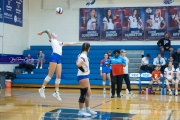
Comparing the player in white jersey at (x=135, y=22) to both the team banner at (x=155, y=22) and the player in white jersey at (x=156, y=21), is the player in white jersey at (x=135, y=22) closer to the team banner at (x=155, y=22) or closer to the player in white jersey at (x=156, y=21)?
the team banner at (x=155, y=22)

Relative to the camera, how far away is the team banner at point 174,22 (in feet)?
71.5

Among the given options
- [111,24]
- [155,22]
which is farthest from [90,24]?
[155,22]

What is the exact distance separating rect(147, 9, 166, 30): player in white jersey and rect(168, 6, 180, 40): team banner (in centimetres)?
51

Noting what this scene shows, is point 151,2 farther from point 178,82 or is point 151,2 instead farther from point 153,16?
point 178,82

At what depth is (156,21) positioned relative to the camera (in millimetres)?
22125

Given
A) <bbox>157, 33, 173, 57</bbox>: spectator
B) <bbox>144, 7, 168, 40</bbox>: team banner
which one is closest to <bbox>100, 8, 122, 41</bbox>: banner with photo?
<bbox>144, 7, 168, 40</bbox>: team banner

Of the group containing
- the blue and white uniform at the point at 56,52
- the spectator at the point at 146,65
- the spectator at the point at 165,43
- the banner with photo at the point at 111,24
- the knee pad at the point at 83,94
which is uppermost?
the banner with photo at the point at 111,24

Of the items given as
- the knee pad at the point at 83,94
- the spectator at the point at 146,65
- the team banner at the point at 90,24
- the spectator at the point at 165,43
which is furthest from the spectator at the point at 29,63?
the knee pad at the point at 83,94

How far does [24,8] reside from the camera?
76.4 ft

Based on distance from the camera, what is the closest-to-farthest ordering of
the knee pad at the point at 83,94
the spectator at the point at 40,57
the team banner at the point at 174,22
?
the knee pad at the point at 83,94 → the spectator at the point at 40,57 → the team banner at the point at 174,22

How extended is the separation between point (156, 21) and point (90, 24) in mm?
4459

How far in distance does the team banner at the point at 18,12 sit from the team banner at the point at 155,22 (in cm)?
842

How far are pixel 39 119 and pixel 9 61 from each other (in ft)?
47.2

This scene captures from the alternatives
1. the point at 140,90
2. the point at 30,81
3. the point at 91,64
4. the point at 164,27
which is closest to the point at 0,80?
the point at 30,81
